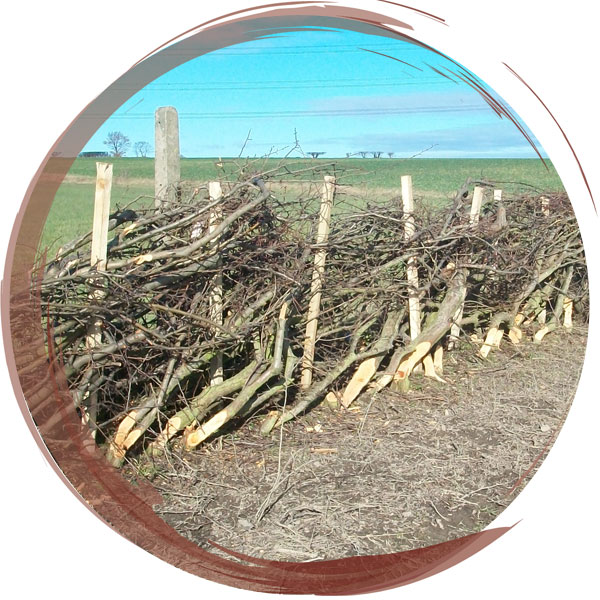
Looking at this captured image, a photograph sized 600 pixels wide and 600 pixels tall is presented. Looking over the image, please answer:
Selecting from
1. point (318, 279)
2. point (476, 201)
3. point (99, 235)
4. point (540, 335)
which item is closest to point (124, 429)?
point (99, 235)

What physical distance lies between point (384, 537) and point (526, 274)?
4.47 m

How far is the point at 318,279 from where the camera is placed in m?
5.21

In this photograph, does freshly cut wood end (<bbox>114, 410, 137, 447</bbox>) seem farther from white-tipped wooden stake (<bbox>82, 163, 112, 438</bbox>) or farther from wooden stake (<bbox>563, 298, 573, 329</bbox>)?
wooden stake (<bbox>563, 298, 573, 329</bbox>)

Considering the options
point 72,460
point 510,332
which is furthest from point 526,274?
point 72,460

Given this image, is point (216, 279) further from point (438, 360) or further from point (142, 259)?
point (438, 360)

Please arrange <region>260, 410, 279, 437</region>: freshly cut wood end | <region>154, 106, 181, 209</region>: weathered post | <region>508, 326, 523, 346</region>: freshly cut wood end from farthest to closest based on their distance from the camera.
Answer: <region>508, 326, 523, 346</region>: freshly cut wood end, <region>260, 410, 279, 437</region>: freshly cut wood end, <region>154, 106, 181, 209</region>: weathered post

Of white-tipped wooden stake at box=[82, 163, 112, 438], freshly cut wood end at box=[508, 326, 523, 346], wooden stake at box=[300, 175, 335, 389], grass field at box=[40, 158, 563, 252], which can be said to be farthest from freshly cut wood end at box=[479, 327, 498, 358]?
white-tipped wooden stake at box=[82, 163, 112, 438]

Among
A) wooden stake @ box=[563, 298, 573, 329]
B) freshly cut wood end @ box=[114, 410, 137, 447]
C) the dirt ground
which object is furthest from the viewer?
wooden stake @ box=[563, 298, 573, 329]

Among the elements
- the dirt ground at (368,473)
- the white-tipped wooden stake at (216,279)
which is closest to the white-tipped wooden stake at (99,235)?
the white-tipped wooden stake at (216,279)

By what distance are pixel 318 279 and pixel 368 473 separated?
68.9 inches

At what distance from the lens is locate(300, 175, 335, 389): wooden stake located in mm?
5195

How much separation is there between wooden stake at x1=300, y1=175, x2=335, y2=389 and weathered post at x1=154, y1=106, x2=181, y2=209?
136 cm

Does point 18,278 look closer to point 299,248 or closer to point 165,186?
point 165,186

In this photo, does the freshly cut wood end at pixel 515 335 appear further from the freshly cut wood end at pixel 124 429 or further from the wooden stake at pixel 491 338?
the freshly cut wood end at pixel 124 429
